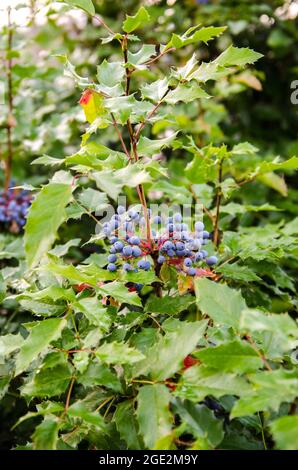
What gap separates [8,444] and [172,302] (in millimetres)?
771

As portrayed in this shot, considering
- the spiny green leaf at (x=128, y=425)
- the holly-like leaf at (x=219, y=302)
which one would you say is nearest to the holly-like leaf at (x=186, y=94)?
Answer: the holly-like leaf at (x=219, y=302)

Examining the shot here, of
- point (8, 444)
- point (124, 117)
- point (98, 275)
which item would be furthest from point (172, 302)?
point (8, 444)

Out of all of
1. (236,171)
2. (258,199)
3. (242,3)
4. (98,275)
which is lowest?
(258,199)

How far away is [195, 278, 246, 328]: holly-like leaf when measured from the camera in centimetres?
91

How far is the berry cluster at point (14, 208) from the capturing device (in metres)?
2.05

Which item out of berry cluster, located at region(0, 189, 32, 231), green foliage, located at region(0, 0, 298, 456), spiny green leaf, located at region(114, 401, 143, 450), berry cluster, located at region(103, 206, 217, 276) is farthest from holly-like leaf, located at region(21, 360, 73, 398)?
berry cluster, located at region(0, 189, 32, 231)

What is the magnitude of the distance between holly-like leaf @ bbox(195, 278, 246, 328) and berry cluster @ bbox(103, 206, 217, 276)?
0.64 feet

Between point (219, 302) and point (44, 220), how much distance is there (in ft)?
1.10

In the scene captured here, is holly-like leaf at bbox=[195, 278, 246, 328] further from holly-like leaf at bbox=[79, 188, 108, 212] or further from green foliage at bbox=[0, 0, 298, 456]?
holly-like leaf at bbox=[79, 188, 108, 212]

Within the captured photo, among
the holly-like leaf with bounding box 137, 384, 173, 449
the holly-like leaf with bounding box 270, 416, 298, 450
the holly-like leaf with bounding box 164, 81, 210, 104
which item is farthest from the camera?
the holly-like leaf with bounding box 164, 81, 210, 104

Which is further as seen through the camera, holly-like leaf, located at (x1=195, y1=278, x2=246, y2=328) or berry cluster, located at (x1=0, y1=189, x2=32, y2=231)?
berry cluster, located at (x1=0, y1=189, x2=32, y2=231)
